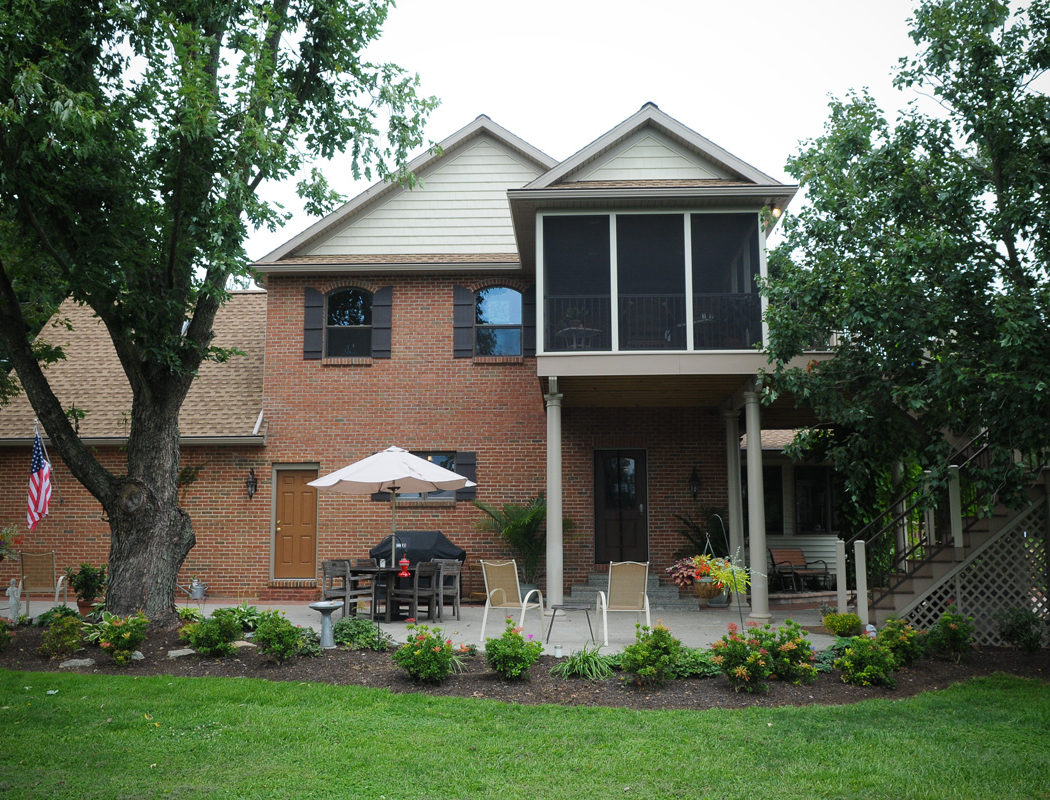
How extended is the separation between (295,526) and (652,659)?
Result: 9.11 meters

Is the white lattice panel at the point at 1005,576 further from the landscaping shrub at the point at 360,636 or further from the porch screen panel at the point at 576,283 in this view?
the landscaping shrub at the point at 360,636

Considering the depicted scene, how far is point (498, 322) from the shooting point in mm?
15180

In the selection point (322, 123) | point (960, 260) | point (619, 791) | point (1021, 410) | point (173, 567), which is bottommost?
point (619, 791)

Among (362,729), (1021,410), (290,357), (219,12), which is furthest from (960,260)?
(290,357)

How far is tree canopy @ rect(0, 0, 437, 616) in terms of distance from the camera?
8719 mm

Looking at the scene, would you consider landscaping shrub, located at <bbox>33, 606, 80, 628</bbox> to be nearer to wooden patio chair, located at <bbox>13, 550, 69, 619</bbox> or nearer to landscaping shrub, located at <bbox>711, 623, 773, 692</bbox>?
wooden patio chair, located at <bbox>13, 550, 69, 619</bbox>

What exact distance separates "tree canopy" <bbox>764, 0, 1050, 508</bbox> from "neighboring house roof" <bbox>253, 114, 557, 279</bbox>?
6398 mm

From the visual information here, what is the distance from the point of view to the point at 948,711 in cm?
683

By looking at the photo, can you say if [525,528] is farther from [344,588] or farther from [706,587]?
[344,588]

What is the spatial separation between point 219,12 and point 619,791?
9.27 m

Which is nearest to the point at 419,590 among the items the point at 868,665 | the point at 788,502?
the point at 868,665

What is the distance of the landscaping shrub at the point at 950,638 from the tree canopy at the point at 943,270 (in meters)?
1.50

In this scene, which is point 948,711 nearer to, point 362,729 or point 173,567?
point 362,729

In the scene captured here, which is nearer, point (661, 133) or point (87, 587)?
point (87, 587)
